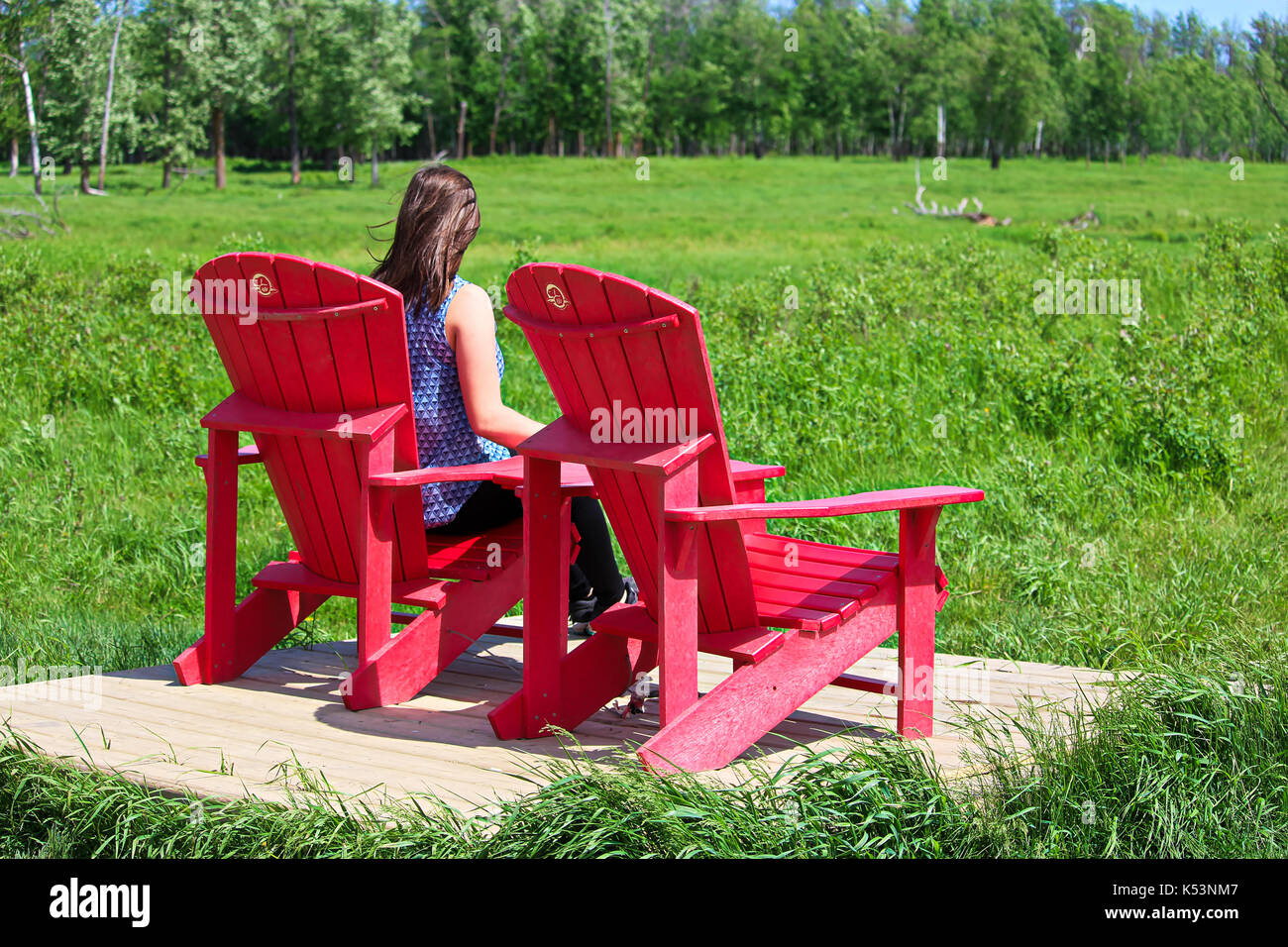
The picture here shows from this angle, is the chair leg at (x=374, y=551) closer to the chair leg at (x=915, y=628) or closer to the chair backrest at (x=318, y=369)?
the chair backrest at (x=318, y=369)

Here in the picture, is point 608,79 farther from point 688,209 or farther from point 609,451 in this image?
point 609,451

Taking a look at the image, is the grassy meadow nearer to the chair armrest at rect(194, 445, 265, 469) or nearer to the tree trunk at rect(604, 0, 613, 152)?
the chair armrest at rect(194, 445, 265, 469)

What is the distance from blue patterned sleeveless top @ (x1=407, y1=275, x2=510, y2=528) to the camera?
12.4 ft

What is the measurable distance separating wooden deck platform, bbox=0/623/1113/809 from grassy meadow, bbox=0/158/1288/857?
0.17m

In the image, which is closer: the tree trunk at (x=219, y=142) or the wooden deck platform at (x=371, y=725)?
the wooden deck platform at (x=371, y=725)

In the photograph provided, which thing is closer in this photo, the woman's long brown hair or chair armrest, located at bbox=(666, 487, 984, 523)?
chair armrest, located at bbox=(666, 487, 984, 523)

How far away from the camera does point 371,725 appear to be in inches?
137

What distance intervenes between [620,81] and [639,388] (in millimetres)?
69964

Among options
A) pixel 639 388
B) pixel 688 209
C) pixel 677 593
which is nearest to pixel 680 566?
pixel 677 593

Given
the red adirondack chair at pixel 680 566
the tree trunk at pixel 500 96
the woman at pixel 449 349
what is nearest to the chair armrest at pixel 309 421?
the woman at pixel 449 349

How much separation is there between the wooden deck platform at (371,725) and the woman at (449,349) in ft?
1.90

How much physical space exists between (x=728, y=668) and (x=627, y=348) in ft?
5.41

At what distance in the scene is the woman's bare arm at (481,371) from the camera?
12.0 feet

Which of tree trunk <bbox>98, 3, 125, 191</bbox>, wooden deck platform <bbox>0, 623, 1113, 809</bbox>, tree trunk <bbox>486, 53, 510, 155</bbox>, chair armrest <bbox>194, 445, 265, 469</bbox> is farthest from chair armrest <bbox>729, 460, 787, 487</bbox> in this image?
tree trunk <bbox>486, 53, 510, 155</bbox>
